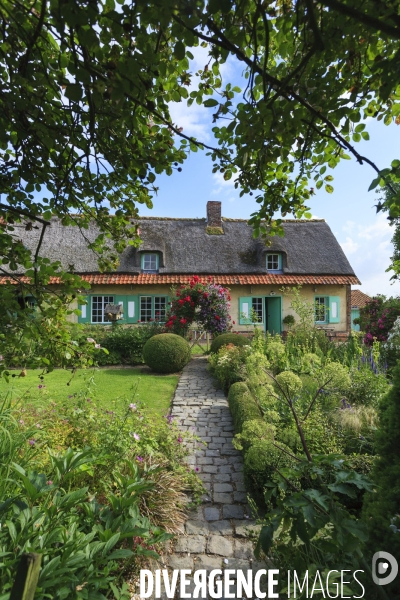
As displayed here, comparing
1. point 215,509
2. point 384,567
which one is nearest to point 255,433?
point 215,509

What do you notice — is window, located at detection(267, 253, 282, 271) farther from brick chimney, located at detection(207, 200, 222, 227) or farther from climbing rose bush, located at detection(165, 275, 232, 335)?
climbing rose bush, located at detection(165, 275, 232, 335)

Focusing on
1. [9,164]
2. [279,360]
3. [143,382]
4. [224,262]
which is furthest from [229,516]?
[224,262]

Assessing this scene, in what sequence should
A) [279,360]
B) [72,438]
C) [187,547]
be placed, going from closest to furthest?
[187,547], [72,438], [279,360]

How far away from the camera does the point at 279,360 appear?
23.3ft

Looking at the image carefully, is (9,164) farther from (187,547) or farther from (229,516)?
(229,516)

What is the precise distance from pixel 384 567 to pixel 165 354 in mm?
8201

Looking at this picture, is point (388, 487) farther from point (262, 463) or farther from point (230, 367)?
point (230, 367)

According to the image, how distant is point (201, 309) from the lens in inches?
475

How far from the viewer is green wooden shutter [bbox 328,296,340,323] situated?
17078mm

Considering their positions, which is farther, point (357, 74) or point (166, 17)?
point (357, 74)

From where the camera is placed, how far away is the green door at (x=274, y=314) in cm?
1732

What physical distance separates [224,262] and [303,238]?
5032mm

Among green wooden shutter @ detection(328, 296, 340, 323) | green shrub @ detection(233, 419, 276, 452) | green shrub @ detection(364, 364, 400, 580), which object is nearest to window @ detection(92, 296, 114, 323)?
green wooden shutter @ detection(328, 296, 340, 323)

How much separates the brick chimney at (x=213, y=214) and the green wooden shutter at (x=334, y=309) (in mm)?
7183
